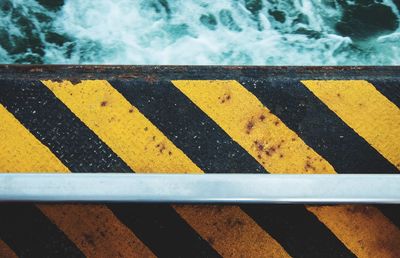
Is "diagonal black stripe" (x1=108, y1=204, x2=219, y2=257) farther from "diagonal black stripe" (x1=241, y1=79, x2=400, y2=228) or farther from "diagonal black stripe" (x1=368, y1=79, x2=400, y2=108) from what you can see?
"diagonal black stripe" (x1=368, y1=79, x2=400, y2=108)

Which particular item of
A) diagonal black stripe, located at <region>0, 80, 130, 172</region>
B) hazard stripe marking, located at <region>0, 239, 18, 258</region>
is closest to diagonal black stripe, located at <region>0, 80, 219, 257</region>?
diagonal black stripe, located at <region>0, 80, 130, 172</region>

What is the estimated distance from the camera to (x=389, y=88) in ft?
4.68

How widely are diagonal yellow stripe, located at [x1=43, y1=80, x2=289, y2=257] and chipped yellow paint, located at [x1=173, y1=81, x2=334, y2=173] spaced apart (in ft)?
0.56

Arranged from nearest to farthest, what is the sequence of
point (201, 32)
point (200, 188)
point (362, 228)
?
1. point (200, 188)
2. point (362, 228)
3. point (201, 32)

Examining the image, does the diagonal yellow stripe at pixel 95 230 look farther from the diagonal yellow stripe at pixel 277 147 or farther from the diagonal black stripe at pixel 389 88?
the diagonal black stripe at pixel 389 88

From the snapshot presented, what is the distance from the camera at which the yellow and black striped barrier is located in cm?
129

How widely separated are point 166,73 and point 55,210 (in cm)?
56

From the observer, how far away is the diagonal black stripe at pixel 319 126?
1.36 metres

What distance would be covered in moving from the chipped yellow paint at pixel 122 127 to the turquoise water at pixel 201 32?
Answer: 5.19 feet

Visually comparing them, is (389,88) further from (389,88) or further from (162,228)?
(162,228)

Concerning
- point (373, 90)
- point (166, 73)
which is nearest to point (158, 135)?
point (166, 73)

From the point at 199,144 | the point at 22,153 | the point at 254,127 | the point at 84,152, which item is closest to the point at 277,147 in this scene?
the point at 254,127

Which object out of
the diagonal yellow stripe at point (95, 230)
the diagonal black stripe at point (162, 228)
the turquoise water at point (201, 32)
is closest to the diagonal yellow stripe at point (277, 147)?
the diagonal black stripe at point (162, 228)

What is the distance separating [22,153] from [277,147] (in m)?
0.79
